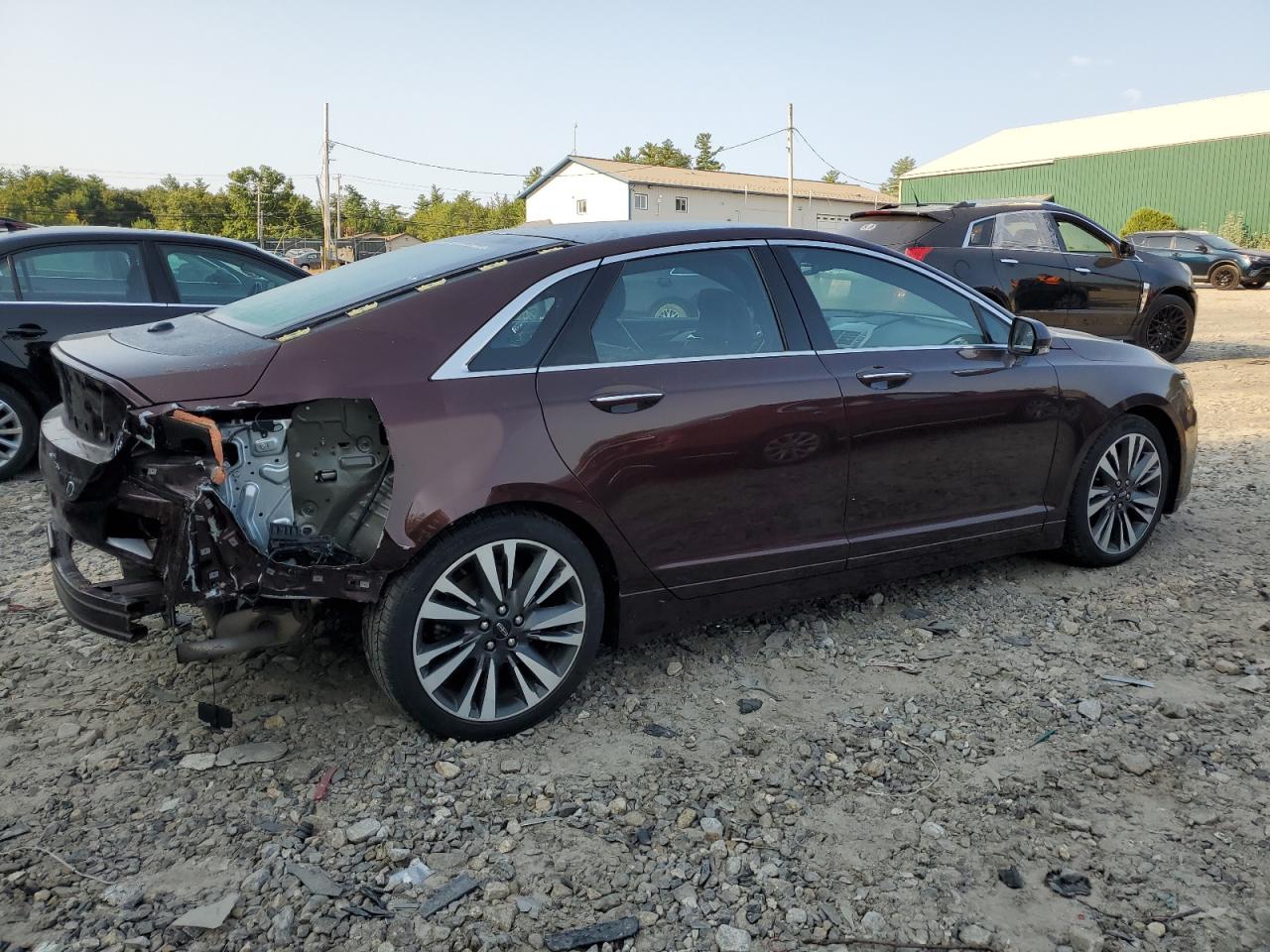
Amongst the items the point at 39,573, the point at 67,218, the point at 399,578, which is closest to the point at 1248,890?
the point at 399,578

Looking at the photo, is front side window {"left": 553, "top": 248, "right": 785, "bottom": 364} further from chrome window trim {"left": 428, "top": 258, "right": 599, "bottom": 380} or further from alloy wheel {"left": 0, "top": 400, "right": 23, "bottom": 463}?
alloy wheel {"left": 0, "top": 400, "right": 23, "bottom": 463}

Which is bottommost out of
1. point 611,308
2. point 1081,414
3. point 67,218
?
point 1081,414

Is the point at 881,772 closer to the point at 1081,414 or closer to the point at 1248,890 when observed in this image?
the point at 1248,890

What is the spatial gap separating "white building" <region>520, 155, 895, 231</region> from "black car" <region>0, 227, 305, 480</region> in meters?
51.0

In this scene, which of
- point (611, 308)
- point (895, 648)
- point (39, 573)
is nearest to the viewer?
point (611, 308)

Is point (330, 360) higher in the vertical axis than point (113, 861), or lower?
higher

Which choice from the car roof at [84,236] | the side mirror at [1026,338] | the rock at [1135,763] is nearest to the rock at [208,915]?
the rock at [1135,763]

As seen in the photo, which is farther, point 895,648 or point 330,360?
point 895,648

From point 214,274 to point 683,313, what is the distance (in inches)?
180

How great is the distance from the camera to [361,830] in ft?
9.35

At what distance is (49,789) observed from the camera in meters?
3.01

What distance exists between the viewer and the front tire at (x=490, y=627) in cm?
309

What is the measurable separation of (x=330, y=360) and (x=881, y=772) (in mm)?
2113

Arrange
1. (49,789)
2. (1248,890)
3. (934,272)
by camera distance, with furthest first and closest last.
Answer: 1. (934,272)
2. (49,789)
3. (1248,890)
